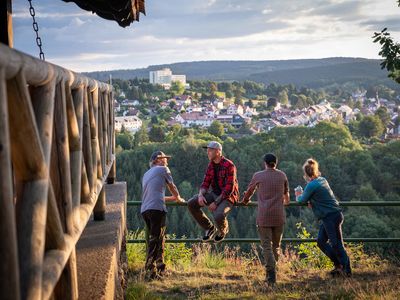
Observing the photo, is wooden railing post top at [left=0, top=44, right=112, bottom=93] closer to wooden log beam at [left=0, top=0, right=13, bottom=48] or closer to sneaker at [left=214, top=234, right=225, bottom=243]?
wooden log beam at [left=0, top=0, right=13, bottom=48]

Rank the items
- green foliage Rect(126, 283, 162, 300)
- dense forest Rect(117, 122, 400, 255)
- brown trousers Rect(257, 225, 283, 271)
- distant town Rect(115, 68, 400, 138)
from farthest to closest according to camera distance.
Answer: distant town Rect(115, 68, 400, 138) → dense forest Rect(117, 122, 400, 255) → brown trousers Rect(257, 225, 283, 271) → green foliage Rect(126, 283, 162, 300)

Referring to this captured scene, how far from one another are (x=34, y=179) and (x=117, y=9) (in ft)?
11.7

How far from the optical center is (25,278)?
63.9 inches

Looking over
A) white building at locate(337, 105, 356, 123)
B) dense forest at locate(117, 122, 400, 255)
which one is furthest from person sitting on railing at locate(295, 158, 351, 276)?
white building at locate(337, 105, 356, 123)

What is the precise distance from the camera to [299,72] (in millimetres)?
176000

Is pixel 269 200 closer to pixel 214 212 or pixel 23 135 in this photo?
pixel 214 212

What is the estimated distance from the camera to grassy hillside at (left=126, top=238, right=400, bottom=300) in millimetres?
5793

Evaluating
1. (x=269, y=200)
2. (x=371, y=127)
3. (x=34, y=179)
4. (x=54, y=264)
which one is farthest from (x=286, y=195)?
(x=371, y=127)

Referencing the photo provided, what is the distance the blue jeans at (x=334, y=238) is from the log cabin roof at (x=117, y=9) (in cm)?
289

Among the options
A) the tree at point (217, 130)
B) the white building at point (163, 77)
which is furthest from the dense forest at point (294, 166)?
the white building at point (163, 77)

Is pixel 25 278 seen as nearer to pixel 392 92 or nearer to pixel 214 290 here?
pixel 214 290

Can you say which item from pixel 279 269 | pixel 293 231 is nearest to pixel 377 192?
pixel 293 231

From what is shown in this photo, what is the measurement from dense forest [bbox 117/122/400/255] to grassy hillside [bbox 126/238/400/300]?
86.4 feet

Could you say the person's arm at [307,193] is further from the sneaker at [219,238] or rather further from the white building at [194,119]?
the white building at [194,119]
